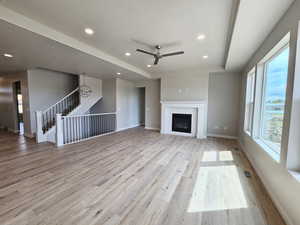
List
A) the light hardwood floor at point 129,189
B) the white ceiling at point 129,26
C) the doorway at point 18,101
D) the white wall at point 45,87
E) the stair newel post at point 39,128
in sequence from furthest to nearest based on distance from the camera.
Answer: the doorway at point 18,101
the white wall at point 45,87
the stair newel post at point 39,128
the white ceiling at point 129,26
the light hardwood floor at point 129,189

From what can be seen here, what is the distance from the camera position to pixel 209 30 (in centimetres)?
259

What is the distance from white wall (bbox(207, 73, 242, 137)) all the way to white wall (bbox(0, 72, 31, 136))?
23.9ft

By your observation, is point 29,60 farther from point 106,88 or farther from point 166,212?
point 166,212

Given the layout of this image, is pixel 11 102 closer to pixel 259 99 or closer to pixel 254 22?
pixel 254 22

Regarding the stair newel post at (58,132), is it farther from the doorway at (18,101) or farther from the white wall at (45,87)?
the doorway at (18,101)

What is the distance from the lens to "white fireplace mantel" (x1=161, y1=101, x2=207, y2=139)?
536 centimetres

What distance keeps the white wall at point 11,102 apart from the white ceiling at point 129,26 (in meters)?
1.99

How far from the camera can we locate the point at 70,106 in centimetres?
624

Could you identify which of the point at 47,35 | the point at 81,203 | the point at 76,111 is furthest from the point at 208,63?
the point at 76,111

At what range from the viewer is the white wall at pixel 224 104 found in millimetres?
5273

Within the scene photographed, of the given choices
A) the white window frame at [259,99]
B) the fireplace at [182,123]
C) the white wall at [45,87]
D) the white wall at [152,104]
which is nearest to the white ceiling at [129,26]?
the white window frame at [259,99]

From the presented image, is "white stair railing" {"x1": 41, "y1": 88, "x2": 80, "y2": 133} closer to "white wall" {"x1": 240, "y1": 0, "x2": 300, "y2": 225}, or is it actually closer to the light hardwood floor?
the light hardwood floor

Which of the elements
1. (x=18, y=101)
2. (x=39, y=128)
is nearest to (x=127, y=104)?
(x=39, y=128)

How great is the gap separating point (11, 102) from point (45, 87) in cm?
213
